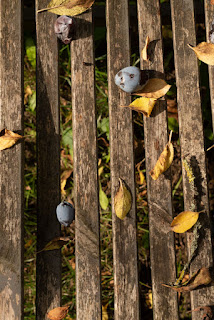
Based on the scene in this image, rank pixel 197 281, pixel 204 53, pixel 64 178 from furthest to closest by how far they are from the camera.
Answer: pixel 64 178
pixel 204 53
pixel 197 281

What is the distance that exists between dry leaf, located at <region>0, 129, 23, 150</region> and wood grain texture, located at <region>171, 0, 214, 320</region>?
0.79m

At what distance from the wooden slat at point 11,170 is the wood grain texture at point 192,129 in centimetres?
78

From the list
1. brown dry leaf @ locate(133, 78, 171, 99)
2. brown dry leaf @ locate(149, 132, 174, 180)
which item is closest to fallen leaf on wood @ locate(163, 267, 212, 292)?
brown dry leaf @ locate(149, 132, 174, 180)

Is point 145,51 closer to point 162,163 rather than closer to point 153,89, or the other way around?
point 153,89

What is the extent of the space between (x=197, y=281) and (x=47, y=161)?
35.5 inches

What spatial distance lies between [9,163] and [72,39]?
0.69m

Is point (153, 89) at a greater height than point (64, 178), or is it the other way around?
point (153, 89)

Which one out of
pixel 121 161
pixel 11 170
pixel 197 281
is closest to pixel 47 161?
pixel 11 170

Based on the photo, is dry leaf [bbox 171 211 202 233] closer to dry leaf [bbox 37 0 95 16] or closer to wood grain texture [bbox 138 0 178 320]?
wood grain texture [bbox 138 0 178 320]

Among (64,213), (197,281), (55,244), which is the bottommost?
(197,281)

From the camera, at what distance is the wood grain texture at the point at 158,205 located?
5.82 ft

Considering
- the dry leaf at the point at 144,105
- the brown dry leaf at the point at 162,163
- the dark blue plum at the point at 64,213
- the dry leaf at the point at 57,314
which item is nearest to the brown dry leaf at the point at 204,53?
the dry leaf at the point at 144,105

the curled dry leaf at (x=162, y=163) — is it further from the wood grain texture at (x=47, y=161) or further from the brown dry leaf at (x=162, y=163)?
the wood grain texture at (x=47, y=161)

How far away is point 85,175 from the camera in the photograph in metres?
1.82
